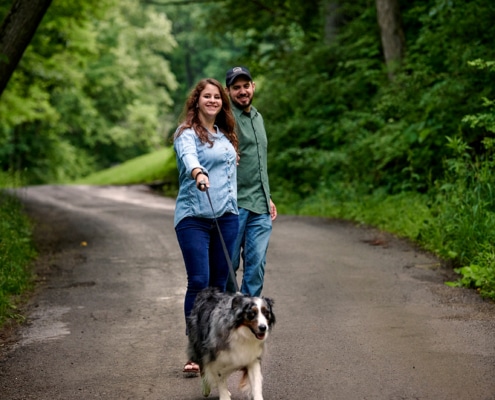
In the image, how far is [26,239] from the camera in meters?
11.7

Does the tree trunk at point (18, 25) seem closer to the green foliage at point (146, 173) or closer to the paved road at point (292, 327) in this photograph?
the paved road at point (292, 327)

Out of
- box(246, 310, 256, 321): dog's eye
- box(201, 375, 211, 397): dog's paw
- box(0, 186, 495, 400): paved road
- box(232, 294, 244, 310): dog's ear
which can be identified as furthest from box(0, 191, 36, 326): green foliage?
box(246, 310, 256, 321): dog's eye

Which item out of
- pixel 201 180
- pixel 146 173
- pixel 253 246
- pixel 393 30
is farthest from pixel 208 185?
pixel 146 173

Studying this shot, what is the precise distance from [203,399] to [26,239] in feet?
24.2

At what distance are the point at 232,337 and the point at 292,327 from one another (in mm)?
2568

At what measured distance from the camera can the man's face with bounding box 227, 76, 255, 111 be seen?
5.95 m

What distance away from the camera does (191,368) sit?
564cm

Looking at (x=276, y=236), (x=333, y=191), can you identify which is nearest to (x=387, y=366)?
(x=276, y=236)

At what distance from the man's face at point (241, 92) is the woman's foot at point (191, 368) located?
6.88 feet

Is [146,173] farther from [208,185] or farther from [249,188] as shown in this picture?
[208,185]

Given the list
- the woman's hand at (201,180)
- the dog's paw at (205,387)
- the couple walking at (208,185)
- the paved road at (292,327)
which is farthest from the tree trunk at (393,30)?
the dog's paw at (205,387)

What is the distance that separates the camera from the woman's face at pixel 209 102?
5.41 meters

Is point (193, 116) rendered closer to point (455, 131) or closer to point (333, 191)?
point (455, 131)

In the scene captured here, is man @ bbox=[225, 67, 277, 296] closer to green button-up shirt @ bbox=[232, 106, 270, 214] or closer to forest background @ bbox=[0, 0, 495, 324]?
green button-up shirt @ bbox=[232, 106, 270, 214]
